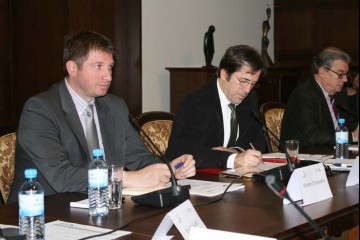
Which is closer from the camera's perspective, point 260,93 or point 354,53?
point 260,93

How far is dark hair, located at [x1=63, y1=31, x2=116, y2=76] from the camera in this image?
2.88m

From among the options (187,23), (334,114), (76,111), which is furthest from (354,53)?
(76,111)

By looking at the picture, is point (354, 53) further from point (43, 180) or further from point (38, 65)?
point (43, 180)

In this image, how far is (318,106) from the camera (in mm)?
4539

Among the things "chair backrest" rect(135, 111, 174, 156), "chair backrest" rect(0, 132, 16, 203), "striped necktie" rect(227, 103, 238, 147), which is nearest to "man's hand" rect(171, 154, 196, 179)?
"chair backrest" rect(0, 132, 16, 203)

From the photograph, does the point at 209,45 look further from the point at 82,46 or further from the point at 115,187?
the point at 115,187

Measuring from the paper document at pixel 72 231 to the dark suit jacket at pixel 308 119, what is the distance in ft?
8.37

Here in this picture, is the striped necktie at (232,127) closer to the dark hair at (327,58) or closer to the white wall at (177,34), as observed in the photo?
the dark hair at (327,58)

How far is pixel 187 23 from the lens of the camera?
6949 mm

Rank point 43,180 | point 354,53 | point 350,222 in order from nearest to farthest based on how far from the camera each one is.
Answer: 1. point 350,222
2. point 43,180
3. point 354,53

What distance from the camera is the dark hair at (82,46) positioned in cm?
288

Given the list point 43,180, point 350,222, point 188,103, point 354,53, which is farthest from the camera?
point 354,53

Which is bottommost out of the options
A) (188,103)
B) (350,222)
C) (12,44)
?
(350,222)

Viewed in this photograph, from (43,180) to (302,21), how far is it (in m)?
6.37
